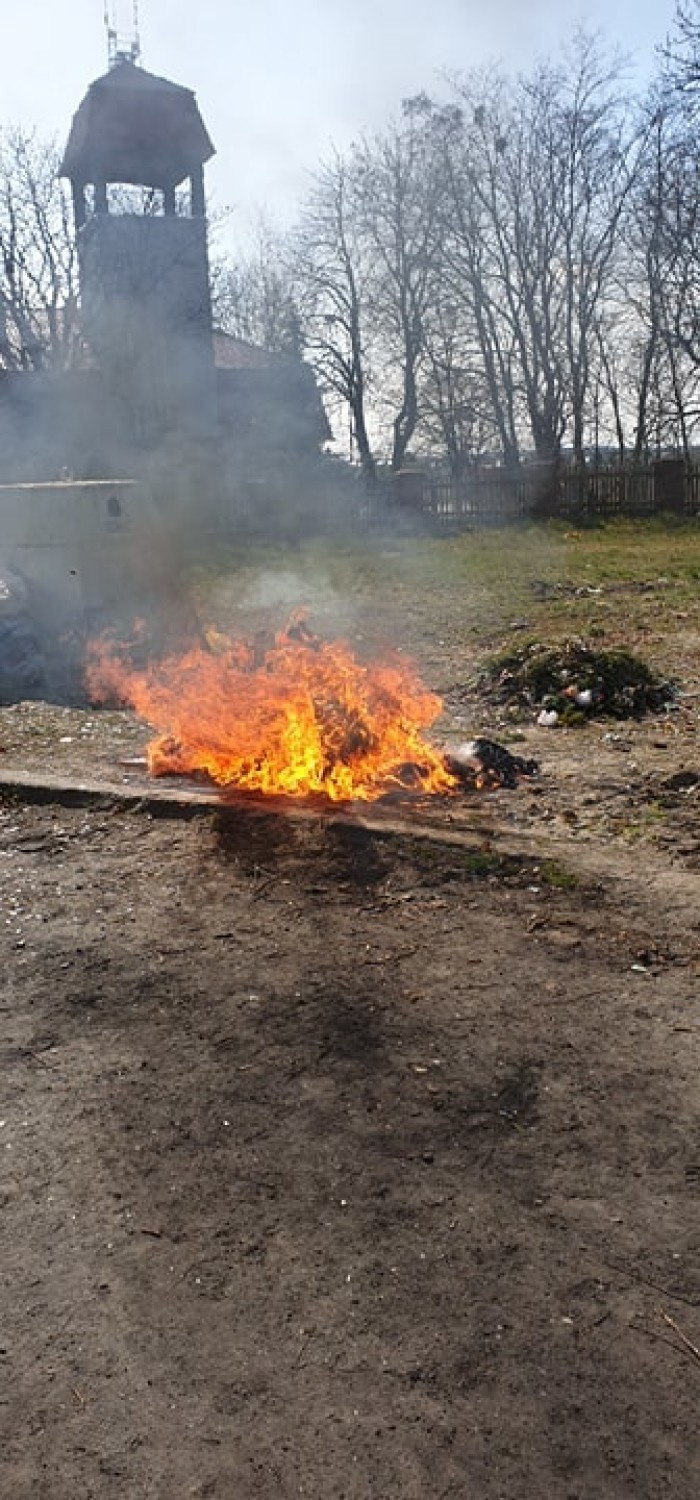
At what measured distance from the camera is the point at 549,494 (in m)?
22.3

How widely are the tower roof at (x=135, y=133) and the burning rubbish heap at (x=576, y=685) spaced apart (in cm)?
2262

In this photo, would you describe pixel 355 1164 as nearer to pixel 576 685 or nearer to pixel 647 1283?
pixel 647 1283

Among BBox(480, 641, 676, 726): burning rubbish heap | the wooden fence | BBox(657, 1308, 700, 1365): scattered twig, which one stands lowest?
BBox(657, 1308, 700, 1365): scattered twig

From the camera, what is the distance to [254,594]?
11.5 meters

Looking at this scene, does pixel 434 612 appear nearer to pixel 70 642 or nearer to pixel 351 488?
pixel 70 642

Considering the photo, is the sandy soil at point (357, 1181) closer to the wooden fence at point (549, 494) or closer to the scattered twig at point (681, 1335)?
the scattered twig at point (681, 1335)

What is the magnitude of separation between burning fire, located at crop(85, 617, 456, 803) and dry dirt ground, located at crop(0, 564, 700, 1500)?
0.45 m

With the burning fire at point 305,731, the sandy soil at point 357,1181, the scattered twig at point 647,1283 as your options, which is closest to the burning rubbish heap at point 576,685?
the burning fire at point 305,731

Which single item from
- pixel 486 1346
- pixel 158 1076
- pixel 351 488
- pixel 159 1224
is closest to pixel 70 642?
pixel 158 1076

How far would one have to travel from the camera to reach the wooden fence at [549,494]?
2195 cm

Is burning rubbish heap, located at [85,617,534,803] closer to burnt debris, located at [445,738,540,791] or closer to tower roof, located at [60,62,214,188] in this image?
burnt debris, located at [445,738,540,791]

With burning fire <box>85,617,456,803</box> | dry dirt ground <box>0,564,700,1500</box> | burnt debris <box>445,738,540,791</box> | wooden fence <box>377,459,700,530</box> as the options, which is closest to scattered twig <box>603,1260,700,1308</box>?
dry dirt ground <box>0,564,700,1500</box>

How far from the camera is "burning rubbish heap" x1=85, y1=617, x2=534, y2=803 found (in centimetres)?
481

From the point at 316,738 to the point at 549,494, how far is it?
1890cm
